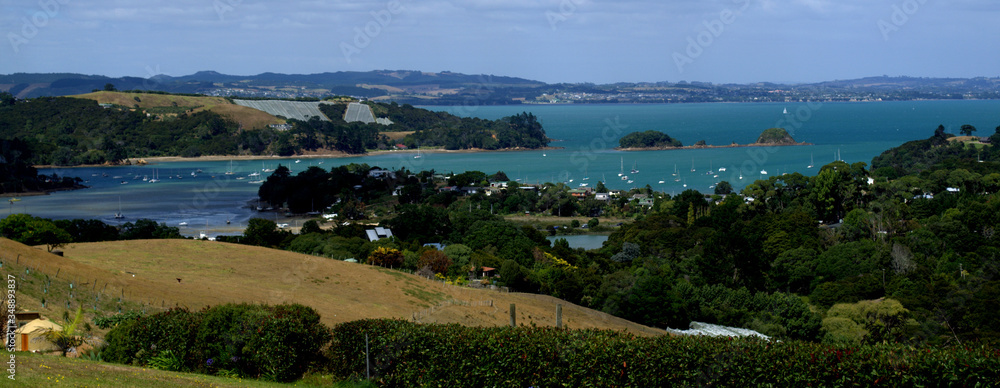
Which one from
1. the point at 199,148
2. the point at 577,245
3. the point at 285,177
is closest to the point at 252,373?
the point at 577,245

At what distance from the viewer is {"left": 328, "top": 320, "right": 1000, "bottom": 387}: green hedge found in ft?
29.2

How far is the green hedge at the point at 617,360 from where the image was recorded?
8.91m

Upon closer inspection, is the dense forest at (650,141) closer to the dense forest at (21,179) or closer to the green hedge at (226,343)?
the dense forest at (21,179)

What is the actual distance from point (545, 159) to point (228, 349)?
3561 inches

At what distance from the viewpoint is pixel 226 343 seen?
10758 millimetres

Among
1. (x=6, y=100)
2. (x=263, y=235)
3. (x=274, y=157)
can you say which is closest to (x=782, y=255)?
(x=263, y=235)

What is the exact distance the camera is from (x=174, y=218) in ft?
167

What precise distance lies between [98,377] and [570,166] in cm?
8183

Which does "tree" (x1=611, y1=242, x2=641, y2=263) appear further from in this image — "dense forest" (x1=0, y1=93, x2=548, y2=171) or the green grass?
"dense forest" (x1=0, y1=93, x2=548, y2=171)

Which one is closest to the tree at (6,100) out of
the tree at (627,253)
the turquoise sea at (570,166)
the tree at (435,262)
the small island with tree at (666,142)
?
the turquoise sea at (570,166)

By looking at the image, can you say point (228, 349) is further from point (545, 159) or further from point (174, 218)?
point (545, 159)

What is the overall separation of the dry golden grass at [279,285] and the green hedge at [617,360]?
198 inches

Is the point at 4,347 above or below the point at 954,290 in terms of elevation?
above

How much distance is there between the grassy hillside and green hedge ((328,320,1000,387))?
109 meters
